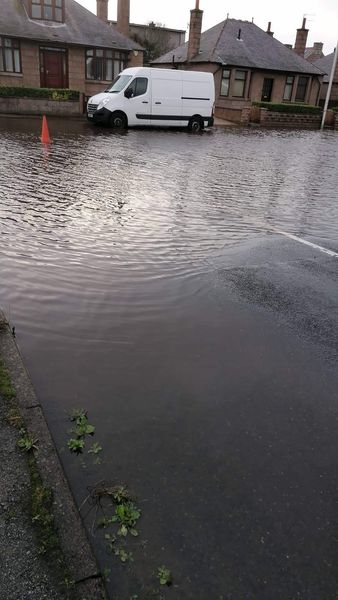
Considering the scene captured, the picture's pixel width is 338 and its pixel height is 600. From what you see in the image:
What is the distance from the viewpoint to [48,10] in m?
30.5

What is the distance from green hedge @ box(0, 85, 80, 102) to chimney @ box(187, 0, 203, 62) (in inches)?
589

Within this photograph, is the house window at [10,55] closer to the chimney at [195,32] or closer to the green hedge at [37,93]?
the green hedge at [37,93]

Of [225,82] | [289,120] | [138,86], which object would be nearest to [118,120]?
[138,86]

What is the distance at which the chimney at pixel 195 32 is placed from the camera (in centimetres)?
3600

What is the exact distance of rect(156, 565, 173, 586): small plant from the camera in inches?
88.3

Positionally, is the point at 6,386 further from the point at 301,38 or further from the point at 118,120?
the point at 301,38

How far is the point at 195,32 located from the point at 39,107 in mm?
18296

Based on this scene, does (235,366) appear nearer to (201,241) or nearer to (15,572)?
(15,572)

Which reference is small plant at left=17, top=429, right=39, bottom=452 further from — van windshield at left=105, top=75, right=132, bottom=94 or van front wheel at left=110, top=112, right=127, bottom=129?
van windshield at left=105, top=75, right=132, bottom=94

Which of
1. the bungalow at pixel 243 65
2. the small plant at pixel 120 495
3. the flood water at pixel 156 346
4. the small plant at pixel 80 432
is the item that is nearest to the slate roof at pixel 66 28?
the bungalow at pixel 243 65

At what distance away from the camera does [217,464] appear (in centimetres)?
Answer: 297

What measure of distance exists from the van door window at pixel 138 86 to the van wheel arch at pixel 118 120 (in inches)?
36.4

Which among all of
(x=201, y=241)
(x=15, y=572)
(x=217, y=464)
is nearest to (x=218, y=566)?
(x=217, y=464)

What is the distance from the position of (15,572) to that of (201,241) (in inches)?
220
